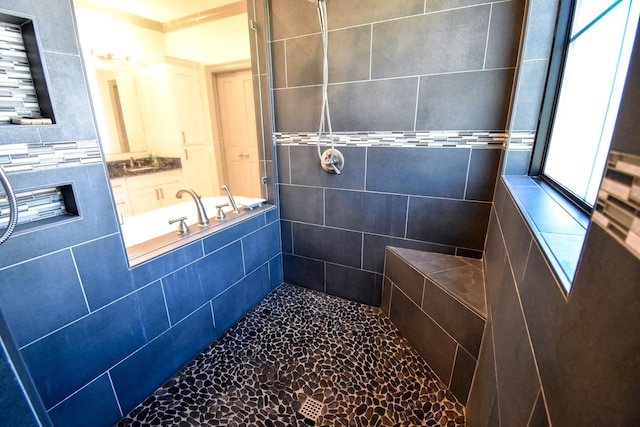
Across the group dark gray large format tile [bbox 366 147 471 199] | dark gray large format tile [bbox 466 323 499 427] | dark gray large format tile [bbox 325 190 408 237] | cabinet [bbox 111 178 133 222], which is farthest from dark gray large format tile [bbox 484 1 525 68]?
cabinet [bbox 111 178 133 222]

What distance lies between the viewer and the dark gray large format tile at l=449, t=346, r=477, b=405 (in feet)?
4.13

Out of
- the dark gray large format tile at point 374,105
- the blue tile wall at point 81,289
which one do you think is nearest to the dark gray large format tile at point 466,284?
the dark gray large format tile at point 374,105

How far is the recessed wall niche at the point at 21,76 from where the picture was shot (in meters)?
0.91

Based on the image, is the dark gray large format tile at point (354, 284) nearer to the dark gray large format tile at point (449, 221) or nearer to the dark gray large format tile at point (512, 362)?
the dark gray large format tile at point (449, 221)

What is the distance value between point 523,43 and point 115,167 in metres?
2.97

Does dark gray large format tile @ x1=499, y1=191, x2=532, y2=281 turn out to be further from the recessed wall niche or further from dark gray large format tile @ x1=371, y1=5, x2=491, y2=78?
the recessed wall niche

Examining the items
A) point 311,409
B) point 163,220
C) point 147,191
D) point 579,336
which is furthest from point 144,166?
point 579,336

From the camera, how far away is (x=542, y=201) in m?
0.98

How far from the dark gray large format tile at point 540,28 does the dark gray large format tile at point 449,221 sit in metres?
0.76

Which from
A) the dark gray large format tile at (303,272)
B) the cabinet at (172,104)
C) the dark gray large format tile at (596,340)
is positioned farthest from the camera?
the cabinet at (172,104)

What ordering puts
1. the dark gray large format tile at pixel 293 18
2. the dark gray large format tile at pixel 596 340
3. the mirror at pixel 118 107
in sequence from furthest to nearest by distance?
the mirror at pixel 118 107 < the dark gray large format tile at pixel 293 18 < the dark gray large format tile at pixel 596 340

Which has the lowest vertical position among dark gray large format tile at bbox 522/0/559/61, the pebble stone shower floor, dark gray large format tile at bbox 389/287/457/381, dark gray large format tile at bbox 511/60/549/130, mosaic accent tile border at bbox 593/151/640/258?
the pebble stone shower floor

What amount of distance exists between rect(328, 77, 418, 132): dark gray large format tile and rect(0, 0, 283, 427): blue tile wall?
1.23 metres

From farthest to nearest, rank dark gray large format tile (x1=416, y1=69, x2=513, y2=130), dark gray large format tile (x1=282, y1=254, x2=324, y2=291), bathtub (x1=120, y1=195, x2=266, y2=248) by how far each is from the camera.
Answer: dark gray large format tile (x1=282, y1=254, x2=324, y2=291) < bathtub (x1=120, y1=195, x2=266, y2=248) < dark gray large format tile (x1=416, y1=69, x2=513, y2=130)
